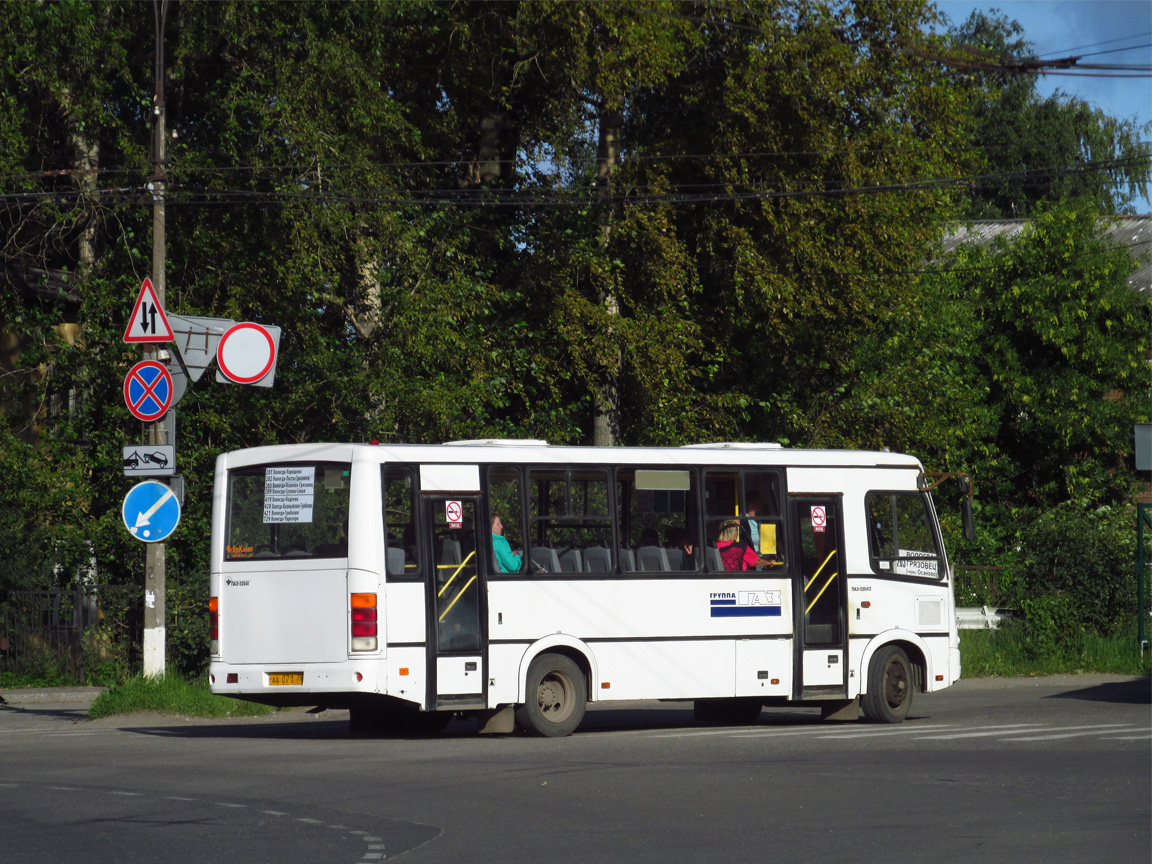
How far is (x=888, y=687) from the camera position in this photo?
55.4ft

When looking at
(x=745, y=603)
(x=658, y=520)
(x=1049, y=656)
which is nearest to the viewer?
(x=658, y=520)

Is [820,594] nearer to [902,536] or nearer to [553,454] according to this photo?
[902,536]

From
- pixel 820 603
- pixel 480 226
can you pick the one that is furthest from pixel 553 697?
pixel 480 226

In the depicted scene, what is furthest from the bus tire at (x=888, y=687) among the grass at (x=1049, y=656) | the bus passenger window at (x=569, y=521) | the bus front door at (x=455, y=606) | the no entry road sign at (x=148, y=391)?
the no entry road sign at (x=148, y=391)

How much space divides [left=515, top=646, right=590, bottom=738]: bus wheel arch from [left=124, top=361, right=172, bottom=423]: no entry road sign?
231 inches

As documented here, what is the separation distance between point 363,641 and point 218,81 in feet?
43.5

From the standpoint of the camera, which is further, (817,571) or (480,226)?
(480,226)

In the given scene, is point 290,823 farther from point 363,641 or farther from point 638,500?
point 638,500

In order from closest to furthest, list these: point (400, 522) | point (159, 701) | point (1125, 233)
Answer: point (400, 522)
point (159, 701)
point (1125, 233)

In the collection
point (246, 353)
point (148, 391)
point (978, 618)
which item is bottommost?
point (978, 618)

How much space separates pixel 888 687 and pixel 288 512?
663 cm

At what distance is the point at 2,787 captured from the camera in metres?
11.2

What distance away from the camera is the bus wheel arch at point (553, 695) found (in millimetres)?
15047

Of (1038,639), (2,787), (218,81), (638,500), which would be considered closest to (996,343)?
(1038,639)
